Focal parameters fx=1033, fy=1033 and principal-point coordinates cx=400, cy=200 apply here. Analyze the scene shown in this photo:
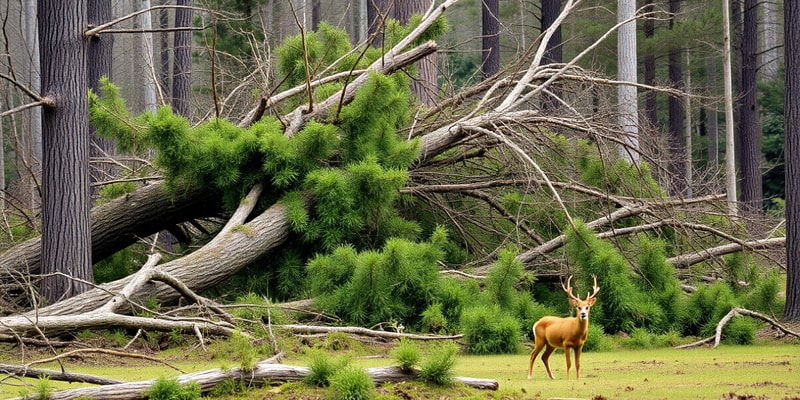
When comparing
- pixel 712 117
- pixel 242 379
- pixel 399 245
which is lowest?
pixel 242 379

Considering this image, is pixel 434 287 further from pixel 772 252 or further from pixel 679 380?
pixel 772 252

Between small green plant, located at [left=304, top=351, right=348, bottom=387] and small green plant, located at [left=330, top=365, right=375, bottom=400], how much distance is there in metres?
0.24

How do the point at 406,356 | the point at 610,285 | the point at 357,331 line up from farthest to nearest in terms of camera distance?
1. the point at 610,285
2. the point at 357,331
3. the point at 406,356

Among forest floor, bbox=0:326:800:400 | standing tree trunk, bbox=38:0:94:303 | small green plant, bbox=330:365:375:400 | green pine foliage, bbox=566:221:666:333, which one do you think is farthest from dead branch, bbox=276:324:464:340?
small green plant, bbox=330:365:375:400

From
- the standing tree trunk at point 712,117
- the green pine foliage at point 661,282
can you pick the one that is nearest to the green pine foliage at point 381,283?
the green pine foliage at point 661,282

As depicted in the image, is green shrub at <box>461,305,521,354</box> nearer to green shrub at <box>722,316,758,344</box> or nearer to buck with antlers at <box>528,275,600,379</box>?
green shrub at <box>722,316,758,344</box>

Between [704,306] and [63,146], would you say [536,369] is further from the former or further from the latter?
[63,146]

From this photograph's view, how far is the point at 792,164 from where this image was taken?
11.8m

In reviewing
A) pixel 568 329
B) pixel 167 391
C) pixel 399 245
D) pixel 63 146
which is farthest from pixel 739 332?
pixel 63 146

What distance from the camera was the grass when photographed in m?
6.82

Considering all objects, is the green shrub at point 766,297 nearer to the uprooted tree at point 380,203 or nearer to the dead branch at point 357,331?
the uprooted tree at point 380,203

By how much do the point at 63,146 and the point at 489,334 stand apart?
4.92 m

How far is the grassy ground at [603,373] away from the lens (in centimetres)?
681

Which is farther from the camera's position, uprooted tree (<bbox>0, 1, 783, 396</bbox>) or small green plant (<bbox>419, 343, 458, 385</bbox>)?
uprooted tree (<bbox>0, 1, 783, 396</bbox>)
